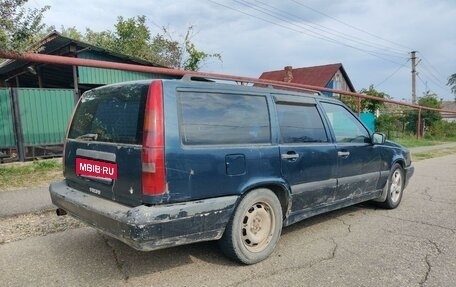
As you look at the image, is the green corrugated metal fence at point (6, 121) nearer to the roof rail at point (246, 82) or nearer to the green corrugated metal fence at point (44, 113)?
the green corrugated metal fence at point (44, 113)

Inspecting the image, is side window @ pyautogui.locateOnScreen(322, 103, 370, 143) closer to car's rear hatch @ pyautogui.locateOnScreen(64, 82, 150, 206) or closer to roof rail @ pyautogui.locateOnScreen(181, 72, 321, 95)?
roof rail @ pyautogui.locateOnScreen(181, 72, 321, 95)

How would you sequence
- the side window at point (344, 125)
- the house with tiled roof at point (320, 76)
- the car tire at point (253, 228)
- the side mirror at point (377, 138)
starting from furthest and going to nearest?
1. the house with tiled roof at point (320, 76)
2. the side mirror at point (377, 138)
3. the side window at point (344, 125)
4. the car tire at point (253, 228)

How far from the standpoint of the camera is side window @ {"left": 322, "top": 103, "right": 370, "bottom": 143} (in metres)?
4.93

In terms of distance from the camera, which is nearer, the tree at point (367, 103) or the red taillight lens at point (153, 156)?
the red taillight lens at point (153, 156)

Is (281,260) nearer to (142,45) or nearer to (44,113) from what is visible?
(44,113)

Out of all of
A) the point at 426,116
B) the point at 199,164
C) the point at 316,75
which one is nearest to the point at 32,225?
the point at 199,164

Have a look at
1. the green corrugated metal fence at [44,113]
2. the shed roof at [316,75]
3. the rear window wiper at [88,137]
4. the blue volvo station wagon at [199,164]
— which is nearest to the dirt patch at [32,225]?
the blue volvo station wagon at [199,164]

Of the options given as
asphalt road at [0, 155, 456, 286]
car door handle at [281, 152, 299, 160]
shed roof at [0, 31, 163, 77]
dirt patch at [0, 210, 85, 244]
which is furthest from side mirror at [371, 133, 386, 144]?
shed roof at [0, 31, 163, 77]

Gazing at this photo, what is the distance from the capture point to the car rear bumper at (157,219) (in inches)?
120

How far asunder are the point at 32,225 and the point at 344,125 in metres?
4.30

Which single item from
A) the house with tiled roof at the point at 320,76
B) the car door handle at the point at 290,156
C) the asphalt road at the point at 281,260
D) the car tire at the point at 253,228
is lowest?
the asphalt road at the point at 281,260

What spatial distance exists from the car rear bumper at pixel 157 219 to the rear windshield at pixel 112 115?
59 cm

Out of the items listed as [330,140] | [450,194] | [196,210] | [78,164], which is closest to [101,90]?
[78,164]

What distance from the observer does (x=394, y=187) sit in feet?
19.8
